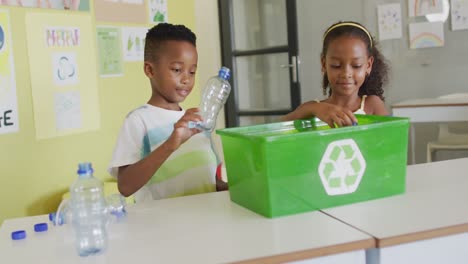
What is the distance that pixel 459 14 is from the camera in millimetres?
4438

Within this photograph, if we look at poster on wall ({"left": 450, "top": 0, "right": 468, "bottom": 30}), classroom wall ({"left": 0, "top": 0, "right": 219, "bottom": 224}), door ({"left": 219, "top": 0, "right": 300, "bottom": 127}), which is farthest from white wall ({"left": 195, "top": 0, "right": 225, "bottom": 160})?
poster on wall ({"left": 450, "top": 0, "right": 468, "bottom": 30})

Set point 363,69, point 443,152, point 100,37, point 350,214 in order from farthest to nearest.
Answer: point 443,152 < point 100,37 < point 363,69 < point 350,214

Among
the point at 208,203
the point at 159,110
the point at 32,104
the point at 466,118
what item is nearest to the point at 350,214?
the point at 208,203

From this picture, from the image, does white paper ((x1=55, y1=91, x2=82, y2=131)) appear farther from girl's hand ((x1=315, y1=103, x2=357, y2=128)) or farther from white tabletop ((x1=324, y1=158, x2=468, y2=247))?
white tabletop ((x1=324, y1=158, x2=468, y2=247))

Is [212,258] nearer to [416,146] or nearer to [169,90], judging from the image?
[169,90]

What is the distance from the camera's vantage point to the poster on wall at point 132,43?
11.5ft

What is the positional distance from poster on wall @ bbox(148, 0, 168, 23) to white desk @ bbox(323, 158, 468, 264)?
2.69m

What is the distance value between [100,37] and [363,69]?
6.52 feet

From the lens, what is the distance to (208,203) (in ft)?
4.64

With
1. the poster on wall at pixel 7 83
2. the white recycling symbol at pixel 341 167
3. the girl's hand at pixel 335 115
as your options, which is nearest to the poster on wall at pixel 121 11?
the poster on wall at pixel 7 83

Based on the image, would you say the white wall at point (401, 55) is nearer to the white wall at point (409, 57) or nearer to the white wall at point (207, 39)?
the white wall at point (409, 57)

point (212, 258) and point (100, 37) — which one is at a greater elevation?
point (100, 37)

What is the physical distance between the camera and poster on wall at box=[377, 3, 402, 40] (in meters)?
4.64

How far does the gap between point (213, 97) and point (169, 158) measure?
0.23 m
